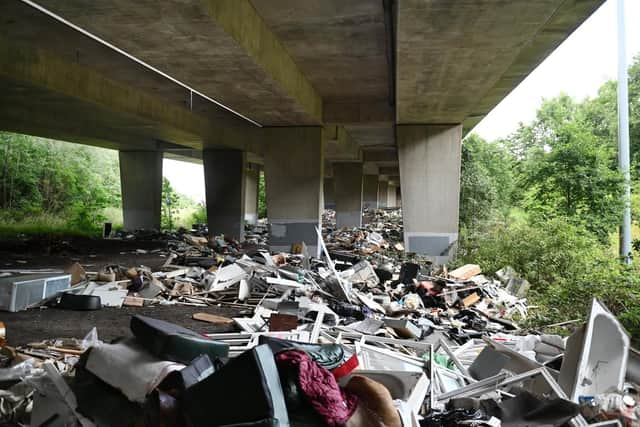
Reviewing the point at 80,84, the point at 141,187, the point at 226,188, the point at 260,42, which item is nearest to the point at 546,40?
the point at 260,42

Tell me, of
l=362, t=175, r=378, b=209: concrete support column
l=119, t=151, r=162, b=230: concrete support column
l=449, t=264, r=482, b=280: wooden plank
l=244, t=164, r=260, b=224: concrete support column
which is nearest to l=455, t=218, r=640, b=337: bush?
l=449, t=264, r=482, b=280: wooden plank

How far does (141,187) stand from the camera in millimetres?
28547

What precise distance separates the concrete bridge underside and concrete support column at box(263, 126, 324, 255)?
50 millimetres

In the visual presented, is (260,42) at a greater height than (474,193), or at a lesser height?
greater

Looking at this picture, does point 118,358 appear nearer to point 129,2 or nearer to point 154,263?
point 129,2

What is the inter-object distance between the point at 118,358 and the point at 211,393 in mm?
1140

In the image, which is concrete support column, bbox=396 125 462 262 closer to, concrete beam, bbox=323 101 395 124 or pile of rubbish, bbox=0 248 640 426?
concrete beam, bbox=323 101 395 124

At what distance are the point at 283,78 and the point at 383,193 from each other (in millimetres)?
62158

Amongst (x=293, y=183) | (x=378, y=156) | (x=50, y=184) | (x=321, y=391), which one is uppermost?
(x=378, y=156)

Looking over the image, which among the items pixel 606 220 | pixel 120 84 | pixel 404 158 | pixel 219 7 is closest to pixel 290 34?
pixel 219 7

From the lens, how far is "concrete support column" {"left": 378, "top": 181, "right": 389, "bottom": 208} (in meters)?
70.2

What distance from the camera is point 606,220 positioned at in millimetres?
20156

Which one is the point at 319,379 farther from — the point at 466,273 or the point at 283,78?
the point at 466,273

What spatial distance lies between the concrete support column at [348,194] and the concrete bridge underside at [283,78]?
11.6 meters
